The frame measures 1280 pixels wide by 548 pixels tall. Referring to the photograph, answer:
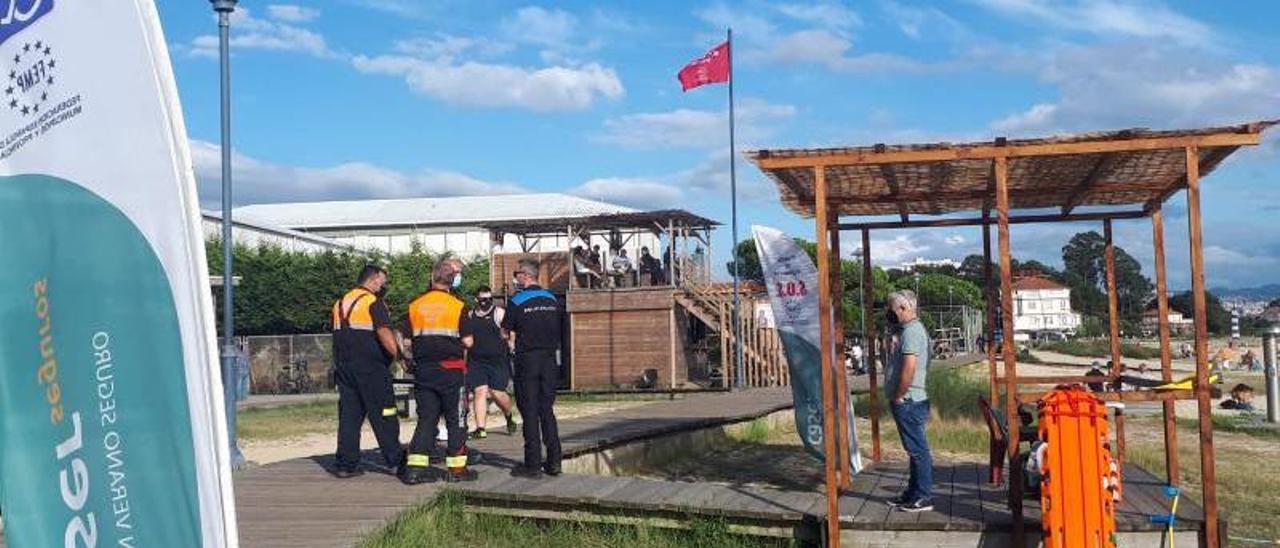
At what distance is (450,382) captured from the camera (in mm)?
8727

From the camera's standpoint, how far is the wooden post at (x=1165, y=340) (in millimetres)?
8008

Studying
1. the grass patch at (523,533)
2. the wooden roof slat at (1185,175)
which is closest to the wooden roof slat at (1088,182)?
the wooden roof slat at (1185,175)

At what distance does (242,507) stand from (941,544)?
14.2 ft

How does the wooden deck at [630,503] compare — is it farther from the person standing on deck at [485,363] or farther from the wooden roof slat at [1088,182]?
the wooden roof slat at [1088,182]

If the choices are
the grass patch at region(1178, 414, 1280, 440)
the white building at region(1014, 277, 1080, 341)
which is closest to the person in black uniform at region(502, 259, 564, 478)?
the grass patch at region(1178, 414, 1280, 440)

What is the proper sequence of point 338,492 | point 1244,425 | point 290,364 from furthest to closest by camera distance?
point 290,364 → point 1244,425 → point 338,492

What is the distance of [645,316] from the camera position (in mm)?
29266

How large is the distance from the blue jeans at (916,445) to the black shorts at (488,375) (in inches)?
194

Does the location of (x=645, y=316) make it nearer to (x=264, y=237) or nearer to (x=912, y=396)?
(x=264, y=237)

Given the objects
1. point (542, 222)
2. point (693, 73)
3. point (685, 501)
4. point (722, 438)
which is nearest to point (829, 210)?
point (685, 501)

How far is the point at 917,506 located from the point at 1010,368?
107 cm

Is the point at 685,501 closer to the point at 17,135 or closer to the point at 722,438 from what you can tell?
the point at 17,135

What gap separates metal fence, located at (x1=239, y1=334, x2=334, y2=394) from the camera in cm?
3138

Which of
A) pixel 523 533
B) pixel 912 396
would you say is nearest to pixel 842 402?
pixel 912 396
